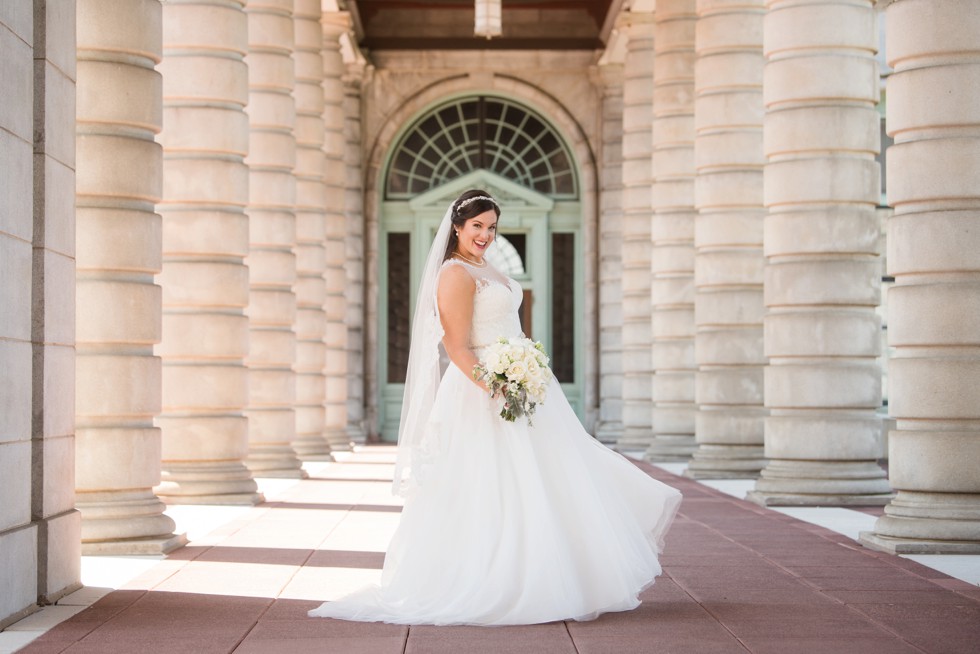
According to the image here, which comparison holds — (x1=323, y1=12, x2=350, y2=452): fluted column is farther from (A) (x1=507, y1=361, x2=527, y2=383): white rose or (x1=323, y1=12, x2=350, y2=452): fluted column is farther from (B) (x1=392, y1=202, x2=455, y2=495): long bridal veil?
(A) (x1=507, y1=361, x2=527, y2=383): white rose

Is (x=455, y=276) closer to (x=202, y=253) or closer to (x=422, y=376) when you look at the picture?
(x=422, y=376)

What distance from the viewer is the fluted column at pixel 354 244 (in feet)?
99.1

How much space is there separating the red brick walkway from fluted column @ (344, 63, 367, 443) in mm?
18117

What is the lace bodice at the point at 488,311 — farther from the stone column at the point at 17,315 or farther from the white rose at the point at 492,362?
the stone column at the point at 17,315

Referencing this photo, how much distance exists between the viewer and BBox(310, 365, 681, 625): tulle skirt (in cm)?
746

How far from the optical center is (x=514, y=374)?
25.6 feet

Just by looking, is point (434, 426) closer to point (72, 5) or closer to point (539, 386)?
point (539, 386)

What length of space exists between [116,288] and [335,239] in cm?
1537

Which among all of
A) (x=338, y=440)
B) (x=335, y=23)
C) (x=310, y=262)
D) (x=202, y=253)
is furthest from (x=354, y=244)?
(x=202, y=253)

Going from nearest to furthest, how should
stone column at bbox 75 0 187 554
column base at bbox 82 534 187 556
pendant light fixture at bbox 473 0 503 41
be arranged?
column base at bbox 82 534 187 556
stone column at bbox 75 0 187 554
pendant light fixture at bbox 473 0 503 41

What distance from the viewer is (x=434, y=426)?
8.12 metres

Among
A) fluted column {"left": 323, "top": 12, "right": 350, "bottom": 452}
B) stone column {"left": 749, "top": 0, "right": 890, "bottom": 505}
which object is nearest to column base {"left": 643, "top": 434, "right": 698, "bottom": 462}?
fluted column {"left": 323, "top": 12, "right": 350, "bottom": 452}

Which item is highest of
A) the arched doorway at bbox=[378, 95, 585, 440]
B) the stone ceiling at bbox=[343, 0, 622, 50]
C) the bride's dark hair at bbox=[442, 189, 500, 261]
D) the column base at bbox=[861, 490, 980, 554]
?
the stone ceiling at bbox=[343, 0, 622, 50]

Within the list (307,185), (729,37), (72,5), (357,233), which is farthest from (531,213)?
(72,5)
